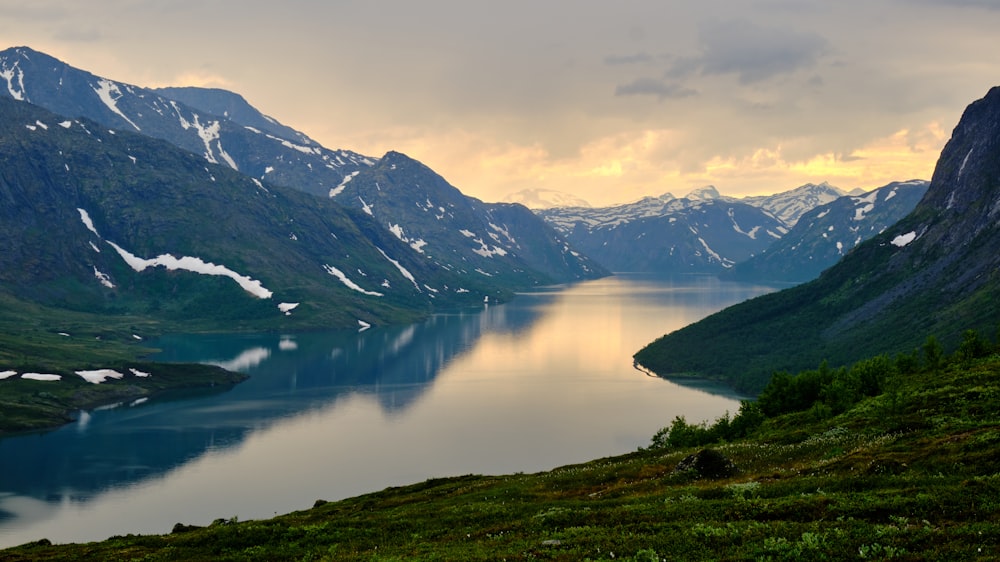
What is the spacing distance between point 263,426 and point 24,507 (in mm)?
64746

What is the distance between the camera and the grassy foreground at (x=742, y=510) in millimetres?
28906

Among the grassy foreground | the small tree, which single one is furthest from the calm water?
the small tree

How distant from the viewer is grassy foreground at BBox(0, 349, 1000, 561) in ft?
94.8

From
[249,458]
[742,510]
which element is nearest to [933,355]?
[742,510]

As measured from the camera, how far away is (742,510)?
36062 millimetres

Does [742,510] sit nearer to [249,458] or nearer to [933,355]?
[933,355]

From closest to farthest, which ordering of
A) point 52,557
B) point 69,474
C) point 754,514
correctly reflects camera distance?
point 754,514 → point 52,557 → point 69,474

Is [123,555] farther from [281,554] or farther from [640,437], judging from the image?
[640,437]

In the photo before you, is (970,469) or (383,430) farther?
(383,430)

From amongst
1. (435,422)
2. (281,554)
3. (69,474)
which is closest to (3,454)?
(69,474)

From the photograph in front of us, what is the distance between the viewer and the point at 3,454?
534 ft

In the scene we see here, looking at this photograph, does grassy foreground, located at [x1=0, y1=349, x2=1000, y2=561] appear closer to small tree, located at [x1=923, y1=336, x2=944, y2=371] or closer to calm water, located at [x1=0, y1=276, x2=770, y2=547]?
small tree, located at [x1=923, y1=336, x2=944, y2=371]

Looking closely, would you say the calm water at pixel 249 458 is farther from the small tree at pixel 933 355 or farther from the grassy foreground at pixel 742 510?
the small tree at pixel 933 355

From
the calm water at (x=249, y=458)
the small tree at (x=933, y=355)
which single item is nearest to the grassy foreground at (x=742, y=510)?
the small tree at (x=933, y=355)
